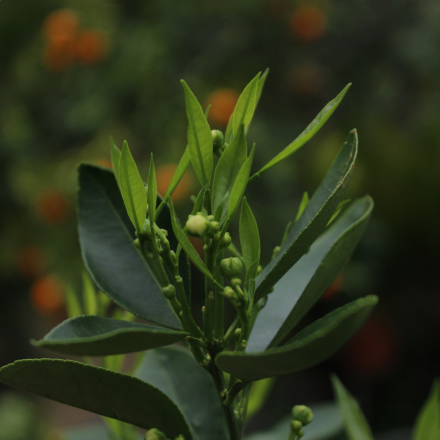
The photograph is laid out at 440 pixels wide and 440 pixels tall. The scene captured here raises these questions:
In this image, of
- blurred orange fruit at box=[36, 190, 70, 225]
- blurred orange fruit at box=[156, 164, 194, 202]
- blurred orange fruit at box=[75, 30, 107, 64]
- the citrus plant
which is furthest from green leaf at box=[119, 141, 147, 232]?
blurred orange fruit at box=[75, 30, 107, 64]

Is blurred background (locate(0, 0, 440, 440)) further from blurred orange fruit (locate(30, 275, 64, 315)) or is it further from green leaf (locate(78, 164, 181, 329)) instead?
green leaf (locate(78, 164, 181, 329))

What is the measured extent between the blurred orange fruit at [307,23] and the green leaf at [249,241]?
5.78ft

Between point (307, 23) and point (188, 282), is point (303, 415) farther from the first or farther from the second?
point (307, 23)

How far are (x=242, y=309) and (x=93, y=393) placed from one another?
9 cm

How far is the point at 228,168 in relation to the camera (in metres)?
0.25

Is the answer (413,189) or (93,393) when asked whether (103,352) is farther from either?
(413,189)

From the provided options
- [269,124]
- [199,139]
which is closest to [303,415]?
[199,139]

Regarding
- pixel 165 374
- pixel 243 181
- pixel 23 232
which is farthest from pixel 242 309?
pixel 23 232

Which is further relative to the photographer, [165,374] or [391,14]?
[391,14]

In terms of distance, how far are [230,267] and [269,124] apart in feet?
5.58

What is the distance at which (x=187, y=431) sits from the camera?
0.27 metres

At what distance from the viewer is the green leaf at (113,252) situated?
0.96ft

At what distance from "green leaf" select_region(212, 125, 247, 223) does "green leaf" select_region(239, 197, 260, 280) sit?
0.04 feet

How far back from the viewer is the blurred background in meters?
1.75
